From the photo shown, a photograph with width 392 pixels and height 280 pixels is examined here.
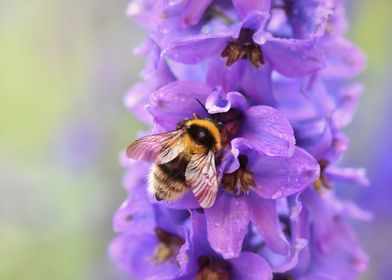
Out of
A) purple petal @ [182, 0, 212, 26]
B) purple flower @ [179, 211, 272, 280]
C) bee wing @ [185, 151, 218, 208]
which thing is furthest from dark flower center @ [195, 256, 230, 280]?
purple petal @ [182, 0, 212, 26]

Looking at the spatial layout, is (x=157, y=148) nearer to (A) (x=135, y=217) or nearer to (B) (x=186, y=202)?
(B) (x=186, y=202)

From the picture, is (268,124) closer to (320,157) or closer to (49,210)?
(320,157)

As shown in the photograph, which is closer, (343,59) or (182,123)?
(182,123)

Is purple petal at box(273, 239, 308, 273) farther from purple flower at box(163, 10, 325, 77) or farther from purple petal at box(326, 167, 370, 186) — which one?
purple flower at box(163, 10, 325, 77)

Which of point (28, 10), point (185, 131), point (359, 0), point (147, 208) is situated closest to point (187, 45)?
point (185, 131)

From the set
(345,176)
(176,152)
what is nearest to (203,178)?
(176,152)

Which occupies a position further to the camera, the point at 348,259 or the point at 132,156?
the point at 348,259

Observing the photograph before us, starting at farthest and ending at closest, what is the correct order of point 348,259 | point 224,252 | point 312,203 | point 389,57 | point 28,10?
point 28,10
point 389,57
point 348,259
point 312,203
point 224,252
